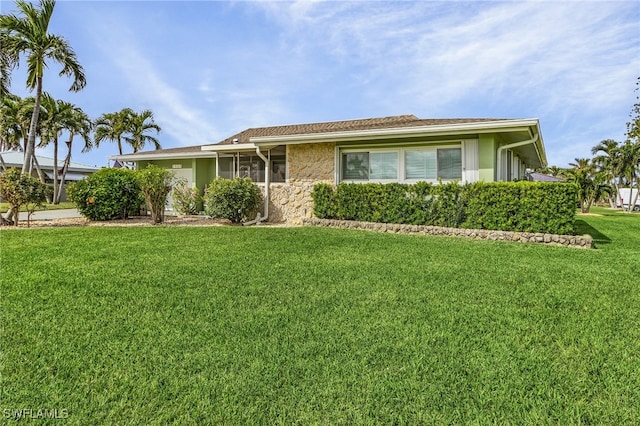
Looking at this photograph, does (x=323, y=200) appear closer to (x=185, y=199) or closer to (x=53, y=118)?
(x=185, y=199)

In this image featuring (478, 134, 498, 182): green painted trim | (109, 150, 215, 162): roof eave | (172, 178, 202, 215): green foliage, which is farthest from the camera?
(109, 150, 215, 162): roof eave

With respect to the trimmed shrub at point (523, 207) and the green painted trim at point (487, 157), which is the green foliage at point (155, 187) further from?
the green painted trim at point (487, 157)

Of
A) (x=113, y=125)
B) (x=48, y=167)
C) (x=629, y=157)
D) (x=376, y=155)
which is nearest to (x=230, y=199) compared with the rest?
(x=376, y=155)

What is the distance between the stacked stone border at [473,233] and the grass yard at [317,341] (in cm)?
259

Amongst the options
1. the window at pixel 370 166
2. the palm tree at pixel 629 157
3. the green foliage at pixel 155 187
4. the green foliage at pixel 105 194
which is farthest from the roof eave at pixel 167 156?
the palm tree at pixel 629 157

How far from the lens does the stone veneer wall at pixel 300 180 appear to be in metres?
12.1

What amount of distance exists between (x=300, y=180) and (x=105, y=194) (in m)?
6.91

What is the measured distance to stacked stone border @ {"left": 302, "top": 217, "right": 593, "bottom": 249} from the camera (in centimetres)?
821

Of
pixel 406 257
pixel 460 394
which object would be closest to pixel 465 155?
pixel 406 257

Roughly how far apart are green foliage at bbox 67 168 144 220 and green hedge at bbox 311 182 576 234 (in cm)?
698

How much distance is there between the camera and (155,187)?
1141cm

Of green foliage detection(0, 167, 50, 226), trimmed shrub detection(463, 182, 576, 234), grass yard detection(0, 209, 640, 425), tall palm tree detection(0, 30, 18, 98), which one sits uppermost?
tall palm tree detection(0, 30, 18, 98)

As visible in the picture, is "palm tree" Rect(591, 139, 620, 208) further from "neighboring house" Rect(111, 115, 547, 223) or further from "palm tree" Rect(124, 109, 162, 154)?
"palm tree" Rect(124, 109, 162, 154)

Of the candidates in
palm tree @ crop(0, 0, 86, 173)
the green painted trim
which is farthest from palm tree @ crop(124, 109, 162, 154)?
the green painted trim
